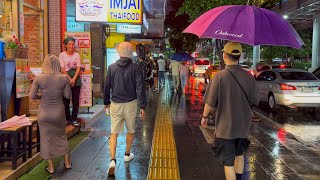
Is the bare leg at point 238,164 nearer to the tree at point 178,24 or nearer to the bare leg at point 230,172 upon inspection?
the bare leg at point 230,172

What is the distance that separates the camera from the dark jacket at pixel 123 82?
595 cm

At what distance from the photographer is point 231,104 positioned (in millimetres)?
4520

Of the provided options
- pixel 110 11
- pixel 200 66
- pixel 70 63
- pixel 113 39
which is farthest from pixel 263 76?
pixel 200 66

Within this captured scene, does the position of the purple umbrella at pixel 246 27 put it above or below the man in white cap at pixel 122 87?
above

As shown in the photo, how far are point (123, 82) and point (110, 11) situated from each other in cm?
609

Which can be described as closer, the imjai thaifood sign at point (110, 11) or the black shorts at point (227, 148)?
the black shorts at point (227, 148)

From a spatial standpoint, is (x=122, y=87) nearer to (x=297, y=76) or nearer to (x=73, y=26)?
(x=297, y=76)

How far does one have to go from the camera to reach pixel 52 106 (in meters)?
5.67

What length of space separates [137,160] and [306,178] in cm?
265

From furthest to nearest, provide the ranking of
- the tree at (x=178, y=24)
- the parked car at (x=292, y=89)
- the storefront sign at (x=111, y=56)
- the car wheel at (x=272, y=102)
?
the tree at (x=178, y=24), the storefront sign at (x=111, y=56), the car wheel at (x=272, y=102), the parked car at (x=292, y=89)

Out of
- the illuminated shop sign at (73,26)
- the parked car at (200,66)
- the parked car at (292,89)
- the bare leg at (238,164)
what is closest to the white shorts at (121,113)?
the bare leg at (238,164)

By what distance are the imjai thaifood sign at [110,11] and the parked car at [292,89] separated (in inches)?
204

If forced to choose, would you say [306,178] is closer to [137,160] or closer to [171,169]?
[171,169]

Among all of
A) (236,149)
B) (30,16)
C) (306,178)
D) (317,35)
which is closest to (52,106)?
(236,149)
